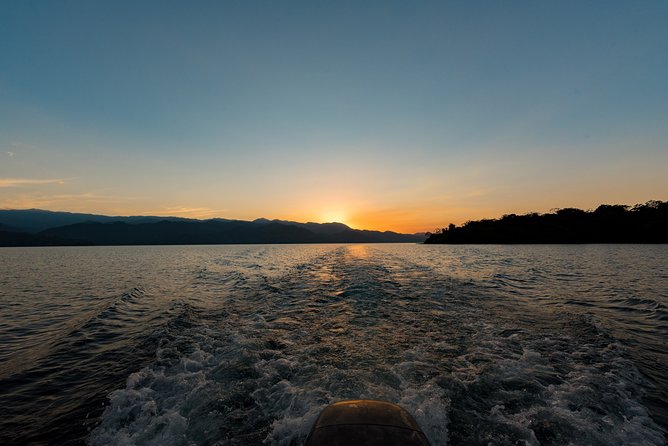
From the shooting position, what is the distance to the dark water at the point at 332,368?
7098mm

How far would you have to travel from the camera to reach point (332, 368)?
394 inches

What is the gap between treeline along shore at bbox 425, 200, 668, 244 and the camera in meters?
137

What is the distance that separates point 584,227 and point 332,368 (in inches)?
7936

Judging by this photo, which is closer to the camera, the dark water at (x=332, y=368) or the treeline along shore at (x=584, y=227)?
Result: the dark water at (x=332, y=368)

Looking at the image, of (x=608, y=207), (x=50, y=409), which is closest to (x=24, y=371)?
(x=50, y=409)

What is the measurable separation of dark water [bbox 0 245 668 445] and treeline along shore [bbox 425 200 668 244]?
168 m

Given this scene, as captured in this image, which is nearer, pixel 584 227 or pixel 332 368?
pixel 332 368

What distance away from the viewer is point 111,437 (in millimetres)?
7020

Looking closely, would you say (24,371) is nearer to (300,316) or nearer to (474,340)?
(300,316)

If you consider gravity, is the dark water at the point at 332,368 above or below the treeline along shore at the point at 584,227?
below

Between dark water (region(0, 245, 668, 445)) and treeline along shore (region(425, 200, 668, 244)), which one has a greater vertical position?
treeline along shore (region(425, 200, 668, 244))

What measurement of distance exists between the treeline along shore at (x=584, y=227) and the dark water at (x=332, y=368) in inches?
6622

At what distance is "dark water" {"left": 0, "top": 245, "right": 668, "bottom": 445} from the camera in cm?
710

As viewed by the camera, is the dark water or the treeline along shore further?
the treeline along shore
